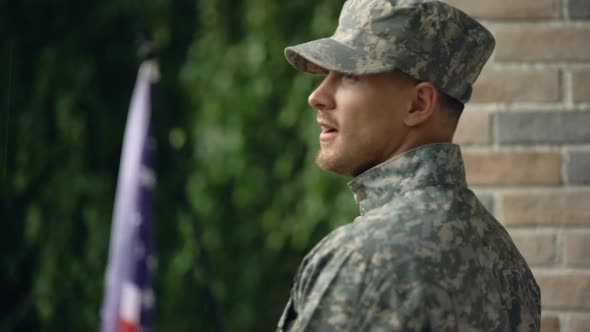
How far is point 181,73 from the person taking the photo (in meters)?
5.53

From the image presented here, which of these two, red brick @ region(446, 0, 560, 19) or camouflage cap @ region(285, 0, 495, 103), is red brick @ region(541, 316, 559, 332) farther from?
camouflage cap @ region(285, 0, 495, 103)

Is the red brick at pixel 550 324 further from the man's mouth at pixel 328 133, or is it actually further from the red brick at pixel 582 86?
the man's mouth at pixel 328 133

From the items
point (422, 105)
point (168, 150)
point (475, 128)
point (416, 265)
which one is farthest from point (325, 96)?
point (168, 150)

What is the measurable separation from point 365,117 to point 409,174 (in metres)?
0.13

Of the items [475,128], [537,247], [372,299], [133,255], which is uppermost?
[475,128]

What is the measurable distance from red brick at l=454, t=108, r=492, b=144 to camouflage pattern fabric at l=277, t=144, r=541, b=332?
0.76 meters

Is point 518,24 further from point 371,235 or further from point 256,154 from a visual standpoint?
point 256,154

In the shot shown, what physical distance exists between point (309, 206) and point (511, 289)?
10.5 feet

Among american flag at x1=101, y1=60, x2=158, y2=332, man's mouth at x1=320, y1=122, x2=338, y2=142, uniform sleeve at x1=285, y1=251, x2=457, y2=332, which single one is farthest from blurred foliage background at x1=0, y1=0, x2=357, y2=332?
uniform sleeve at x1=285, y1=251, x2=457, y2=332

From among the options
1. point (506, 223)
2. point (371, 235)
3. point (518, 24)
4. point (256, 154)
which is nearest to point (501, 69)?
point (518, 24)

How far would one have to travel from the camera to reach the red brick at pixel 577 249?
2.55m

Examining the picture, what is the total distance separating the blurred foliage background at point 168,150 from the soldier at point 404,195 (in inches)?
130

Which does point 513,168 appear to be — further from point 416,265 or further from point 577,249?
point 416,265

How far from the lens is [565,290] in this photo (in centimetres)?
256
